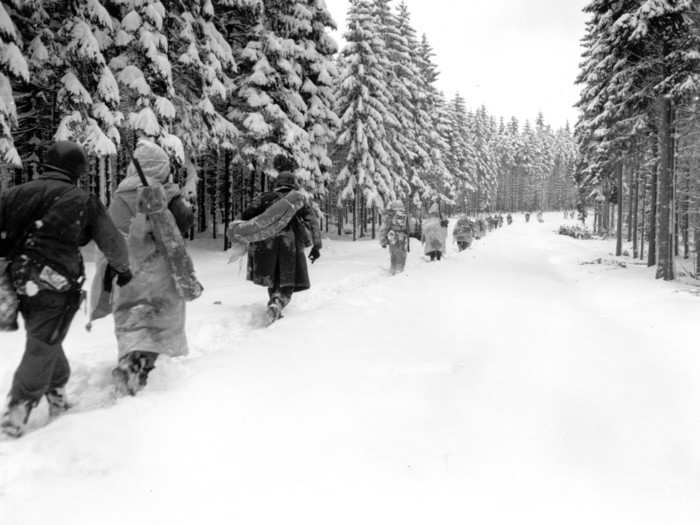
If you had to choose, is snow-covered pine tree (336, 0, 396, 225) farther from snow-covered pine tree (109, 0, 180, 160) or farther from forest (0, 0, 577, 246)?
snow-covered pine tree (109, 0, 180, 160)

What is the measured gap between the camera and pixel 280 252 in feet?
22.4

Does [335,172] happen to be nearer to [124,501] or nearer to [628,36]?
[628,36]

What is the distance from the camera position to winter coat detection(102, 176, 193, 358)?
3.97m

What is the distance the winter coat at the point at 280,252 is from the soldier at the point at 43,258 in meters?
→ 3.45

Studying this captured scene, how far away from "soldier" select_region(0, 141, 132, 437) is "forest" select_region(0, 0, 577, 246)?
8.81 meters

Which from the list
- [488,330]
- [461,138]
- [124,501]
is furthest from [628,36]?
[461,138]

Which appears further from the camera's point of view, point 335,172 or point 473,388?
point 335,172

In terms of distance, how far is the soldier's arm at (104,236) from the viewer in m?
3.42

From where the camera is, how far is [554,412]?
146 inches

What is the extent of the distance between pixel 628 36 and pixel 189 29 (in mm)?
13343

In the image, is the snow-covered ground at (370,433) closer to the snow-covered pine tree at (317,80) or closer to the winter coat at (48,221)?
the winter coat at (48,221)

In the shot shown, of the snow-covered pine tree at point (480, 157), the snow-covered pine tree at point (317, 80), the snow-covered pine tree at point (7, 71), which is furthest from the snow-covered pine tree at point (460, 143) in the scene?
the snow-covered pine tree at point (7, 71)

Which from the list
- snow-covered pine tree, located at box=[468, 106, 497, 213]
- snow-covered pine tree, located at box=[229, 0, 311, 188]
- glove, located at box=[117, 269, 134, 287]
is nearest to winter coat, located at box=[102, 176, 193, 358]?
glove, located at box=[117, 269, 134, 287]

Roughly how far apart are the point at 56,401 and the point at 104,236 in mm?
1239
